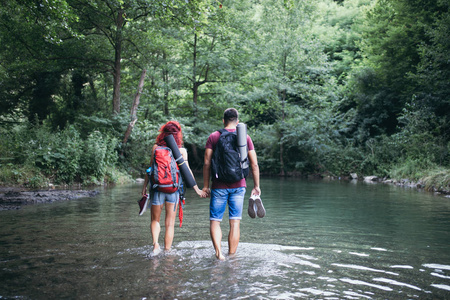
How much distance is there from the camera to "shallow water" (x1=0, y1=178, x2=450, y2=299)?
3625 millimetres

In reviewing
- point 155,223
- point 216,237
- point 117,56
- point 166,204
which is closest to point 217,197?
point 216,237

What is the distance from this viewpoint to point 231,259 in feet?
15.8

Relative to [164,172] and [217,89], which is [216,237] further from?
[217,89]

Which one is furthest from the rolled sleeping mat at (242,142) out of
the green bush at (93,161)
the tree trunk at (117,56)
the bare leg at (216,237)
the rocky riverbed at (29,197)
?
the tree trunk at (117,56)

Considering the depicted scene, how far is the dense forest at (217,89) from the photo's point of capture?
1600 cm

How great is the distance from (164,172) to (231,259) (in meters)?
1.43

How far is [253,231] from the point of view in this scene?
6844 mm

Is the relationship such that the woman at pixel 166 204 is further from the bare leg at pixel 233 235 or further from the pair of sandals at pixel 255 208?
the pair of sandals at pixel 255 208

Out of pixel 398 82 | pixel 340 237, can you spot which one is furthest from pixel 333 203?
pixel 398 82

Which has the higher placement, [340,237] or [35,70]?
[35,70]

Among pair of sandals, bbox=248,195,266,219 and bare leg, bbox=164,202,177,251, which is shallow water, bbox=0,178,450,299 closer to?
bare leg, bbox=164,202,177,251

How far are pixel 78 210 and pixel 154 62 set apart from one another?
606 inches

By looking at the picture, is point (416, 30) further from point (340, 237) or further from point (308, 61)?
point (340, 237)

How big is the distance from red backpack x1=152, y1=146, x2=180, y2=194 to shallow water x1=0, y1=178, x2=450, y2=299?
0.90m
